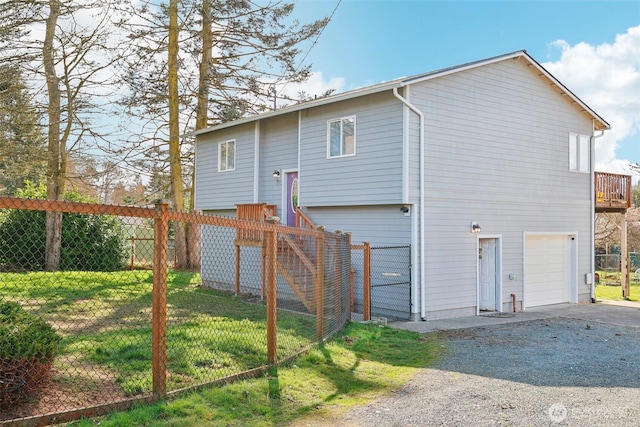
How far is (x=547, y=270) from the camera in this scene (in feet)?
47.5

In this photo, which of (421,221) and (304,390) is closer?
(304,390)

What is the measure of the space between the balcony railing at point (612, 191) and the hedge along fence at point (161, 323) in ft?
31.3

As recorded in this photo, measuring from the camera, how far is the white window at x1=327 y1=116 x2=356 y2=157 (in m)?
12.5

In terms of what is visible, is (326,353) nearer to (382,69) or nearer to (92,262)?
(92,262)

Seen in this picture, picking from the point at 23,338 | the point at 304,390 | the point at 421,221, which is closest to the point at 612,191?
the point at 421,221

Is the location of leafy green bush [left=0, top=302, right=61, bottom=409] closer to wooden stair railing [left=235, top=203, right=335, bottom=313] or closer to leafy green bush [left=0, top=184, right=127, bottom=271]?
wooden stair railing [left=235, top=203, right=335, bottom=313]

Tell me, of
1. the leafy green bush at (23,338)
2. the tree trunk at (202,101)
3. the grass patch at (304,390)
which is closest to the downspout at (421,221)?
the grass patch at (304,390)

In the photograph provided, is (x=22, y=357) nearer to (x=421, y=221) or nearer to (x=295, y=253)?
(x=295, y=253)

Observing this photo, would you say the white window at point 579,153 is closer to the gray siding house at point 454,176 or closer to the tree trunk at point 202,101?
the gray siding house at point 454,176

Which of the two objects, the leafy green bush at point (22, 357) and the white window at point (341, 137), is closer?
the leafy green bush at point (22, 357)

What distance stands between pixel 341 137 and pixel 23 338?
954cm

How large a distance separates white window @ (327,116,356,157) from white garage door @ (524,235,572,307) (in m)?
5.55

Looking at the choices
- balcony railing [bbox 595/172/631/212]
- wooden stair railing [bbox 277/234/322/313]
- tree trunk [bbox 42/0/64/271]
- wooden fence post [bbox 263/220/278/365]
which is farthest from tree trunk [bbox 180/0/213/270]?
wooden fence post [bbox 263/220/278/365]

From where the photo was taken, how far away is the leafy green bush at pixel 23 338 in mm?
4148
